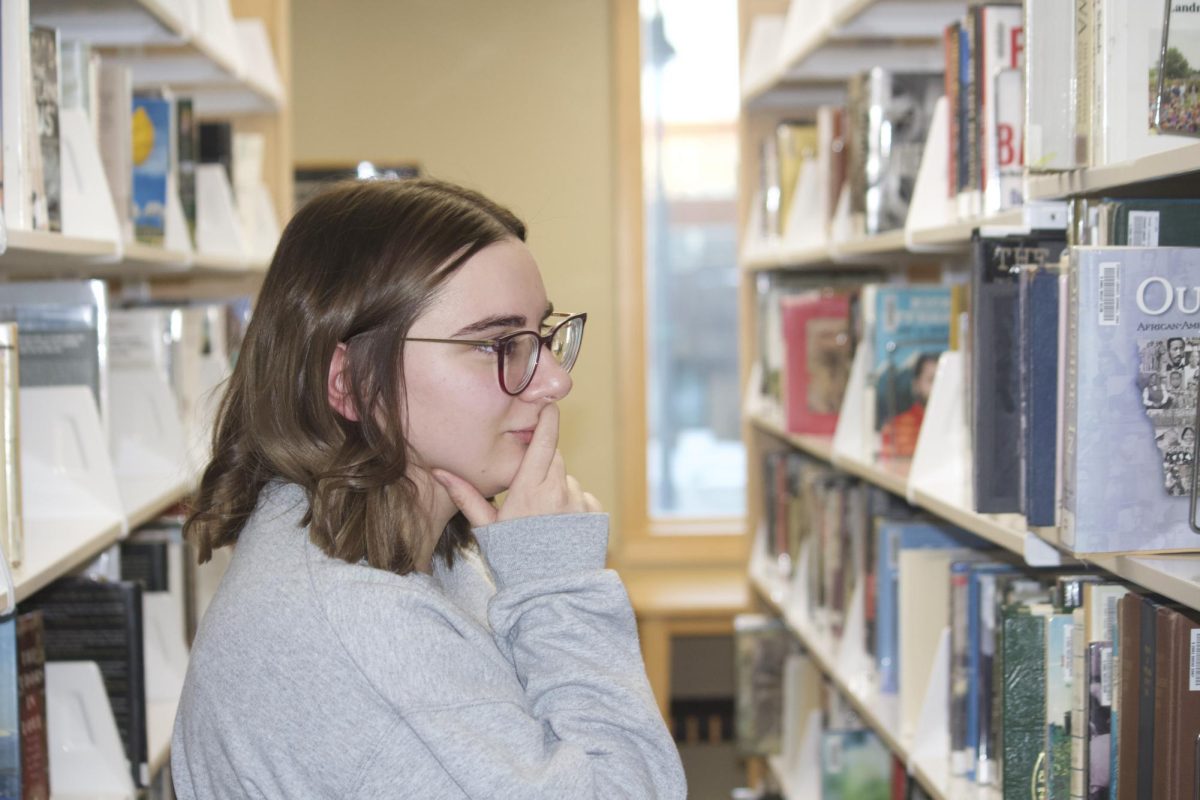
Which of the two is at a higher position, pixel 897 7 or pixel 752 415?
pixel 897 7

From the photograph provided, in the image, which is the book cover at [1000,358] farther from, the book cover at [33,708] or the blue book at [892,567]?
the book cover at [33,708]

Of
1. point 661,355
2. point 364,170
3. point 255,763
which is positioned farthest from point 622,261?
point 255,763

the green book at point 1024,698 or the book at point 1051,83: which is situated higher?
the book at point 1051,83

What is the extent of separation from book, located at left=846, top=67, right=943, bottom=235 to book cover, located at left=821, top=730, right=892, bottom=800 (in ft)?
3.21

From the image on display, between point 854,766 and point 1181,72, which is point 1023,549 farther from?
point 854,766

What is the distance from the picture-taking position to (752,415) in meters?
3.37

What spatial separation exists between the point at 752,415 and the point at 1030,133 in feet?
6.70

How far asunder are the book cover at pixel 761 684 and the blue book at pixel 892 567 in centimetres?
96

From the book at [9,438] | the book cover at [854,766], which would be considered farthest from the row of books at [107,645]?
the book cover at [854,766]

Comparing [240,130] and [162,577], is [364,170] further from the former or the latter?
[162,577]

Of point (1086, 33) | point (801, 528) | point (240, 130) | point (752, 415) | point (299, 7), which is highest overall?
point (299, 7)

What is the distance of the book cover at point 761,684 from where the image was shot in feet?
10.7

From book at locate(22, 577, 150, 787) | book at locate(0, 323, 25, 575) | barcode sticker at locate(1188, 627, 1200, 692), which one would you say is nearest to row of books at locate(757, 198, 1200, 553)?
barcode sticker at locate(1188, 627, 1200, 692)

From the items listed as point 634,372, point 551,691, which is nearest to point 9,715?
point 551,691
